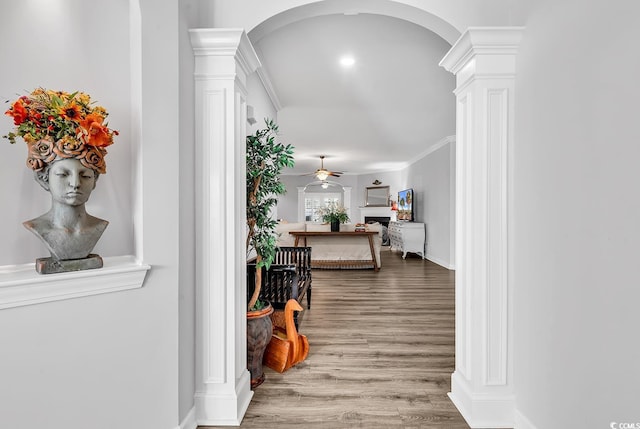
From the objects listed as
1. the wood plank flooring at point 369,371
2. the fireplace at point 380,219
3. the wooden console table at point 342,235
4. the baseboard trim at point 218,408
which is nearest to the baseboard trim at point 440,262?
the wooden console table at point 342,235

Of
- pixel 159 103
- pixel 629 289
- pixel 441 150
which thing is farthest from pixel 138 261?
pixel 441 150

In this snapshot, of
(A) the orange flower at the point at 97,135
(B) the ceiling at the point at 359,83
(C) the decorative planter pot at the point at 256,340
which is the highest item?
(B) the ceiling at the point at 359,83

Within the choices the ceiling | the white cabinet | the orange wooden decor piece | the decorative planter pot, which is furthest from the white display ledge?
the white cabinet

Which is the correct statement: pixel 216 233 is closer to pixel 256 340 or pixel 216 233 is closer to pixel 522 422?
pixel 256 340

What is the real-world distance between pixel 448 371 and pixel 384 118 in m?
4.25

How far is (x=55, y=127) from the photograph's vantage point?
1.31 metres

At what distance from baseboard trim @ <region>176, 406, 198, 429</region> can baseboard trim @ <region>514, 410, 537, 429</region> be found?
177 cm

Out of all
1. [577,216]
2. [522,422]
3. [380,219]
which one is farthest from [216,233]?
[380,219]

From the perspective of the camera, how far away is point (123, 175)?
169 centimetres

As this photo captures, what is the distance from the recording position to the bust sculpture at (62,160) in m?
1.28

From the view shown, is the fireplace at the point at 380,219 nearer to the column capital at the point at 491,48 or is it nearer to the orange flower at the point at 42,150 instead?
the column capital at the point at 491,48

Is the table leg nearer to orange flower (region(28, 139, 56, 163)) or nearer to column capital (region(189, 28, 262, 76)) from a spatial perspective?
column capital (region(189, 28, 262, 76))

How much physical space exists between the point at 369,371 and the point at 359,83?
329 cm

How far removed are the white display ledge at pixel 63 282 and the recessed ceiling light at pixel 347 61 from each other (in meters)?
2.88
